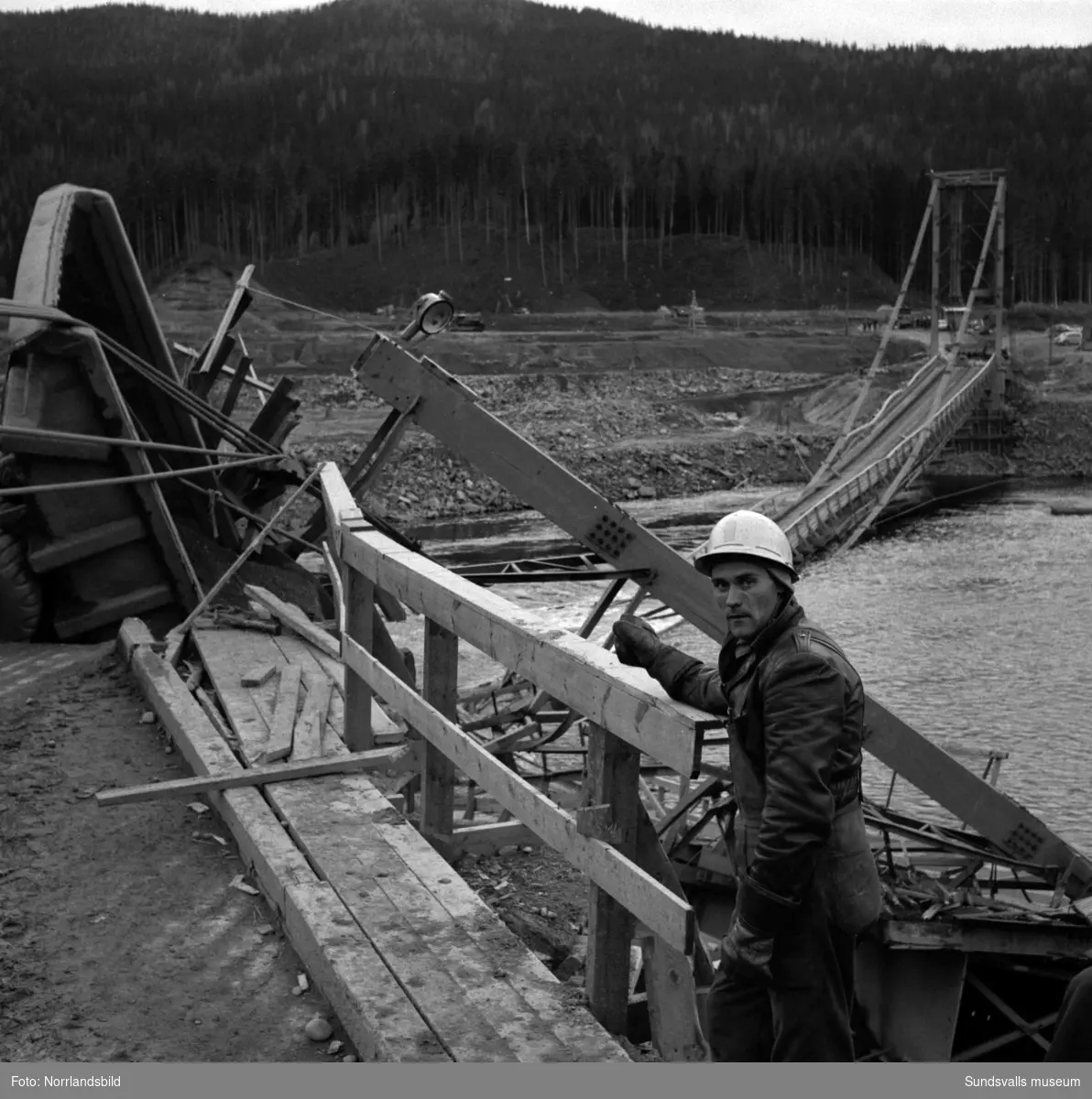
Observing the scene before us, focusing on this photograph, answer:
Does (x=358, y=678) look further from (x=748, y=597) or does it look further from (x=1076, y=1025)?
(x=1076, y=1025)

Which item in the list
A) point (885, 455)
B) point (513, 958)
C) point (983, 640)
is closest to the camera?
point (513, 958)

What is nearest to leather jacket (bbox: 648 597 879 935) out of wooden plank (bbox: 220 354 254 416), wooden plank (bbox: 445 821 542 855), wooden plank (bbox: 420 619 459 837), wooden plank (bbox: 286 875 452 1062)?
wooden plank (bbox: 286 875 452 1062)

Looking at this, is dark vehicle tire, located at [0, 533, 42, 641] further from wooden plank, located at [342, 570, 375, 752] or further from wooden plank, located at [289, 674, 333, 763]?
wooden plank, located at [342, 570, 375, 752]

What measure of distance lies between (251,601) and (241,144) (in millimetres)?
98420

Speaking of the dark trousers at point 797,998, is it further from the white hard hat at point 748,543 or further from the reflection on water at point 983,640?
the reflection on water at point 983,640

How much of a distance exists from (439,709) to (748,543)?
1.67 m

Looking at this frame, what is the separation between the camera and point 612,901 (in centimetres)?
326

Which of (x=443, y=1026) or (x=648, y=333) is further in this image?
(x=648, y=333)

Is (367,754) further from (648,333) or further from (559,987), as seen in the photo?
(648,333)

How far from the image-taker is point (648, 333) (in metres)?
58.4

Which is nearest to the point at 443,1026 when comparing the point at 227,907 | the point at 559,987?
the point at 559,987

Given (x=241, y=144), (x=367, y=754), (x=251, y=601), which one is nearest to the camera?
(x=367, y=754)

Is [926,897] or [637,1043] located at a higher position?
[637,1043]
